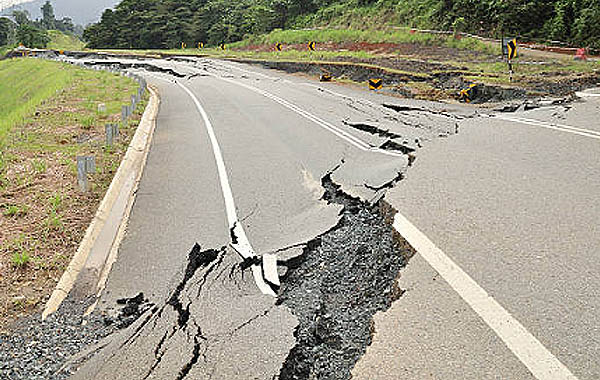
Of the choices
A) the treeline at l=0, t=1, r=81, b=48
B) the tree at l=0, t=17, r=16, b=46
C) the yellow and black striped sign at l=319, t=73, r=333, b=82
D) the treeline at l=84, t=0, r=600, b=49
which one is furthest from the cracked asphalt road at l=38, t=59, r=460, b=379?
the tree at l=0, t=17, r=16, b=46

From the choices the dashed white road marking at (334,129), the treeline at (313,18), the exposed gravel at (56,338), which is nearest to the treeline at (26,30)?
the treeline at (313,18)

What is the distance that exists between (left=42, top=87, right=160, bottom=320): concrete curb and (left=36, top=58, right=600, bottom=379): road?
218 mm

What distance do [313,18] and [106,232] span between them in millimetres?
47344

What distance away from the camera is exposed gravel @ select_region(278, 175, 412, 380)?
12.7 feet

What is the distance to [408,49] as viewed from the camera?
3134 centimetres

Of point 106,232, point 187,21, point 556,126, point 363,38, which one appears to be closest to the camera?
point 106,232

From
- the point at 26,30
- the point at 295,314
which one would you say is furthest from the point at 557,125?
the point at 26,30

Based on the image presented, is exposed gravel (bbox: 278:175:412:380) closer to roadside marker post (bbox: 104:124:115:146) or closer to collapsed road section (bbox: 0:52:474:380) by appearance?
collapsed road section (bbox: 0:52:474:380)

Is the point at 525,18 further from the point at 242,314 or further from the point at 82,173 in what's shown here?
the point at 242,314

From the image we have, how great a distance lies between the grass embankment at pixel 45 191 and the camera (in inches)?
230

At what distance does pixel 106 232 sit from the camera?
7.21 m

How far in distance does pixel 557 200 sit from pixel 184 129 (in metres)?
10.2

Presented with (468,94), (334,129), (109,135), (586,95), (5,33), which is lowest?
(5,33)

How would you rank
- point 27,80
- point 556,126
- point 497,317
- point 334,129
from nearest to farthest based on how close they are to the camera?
point 497,317, point 556,126, point 334,129, point 27,80
